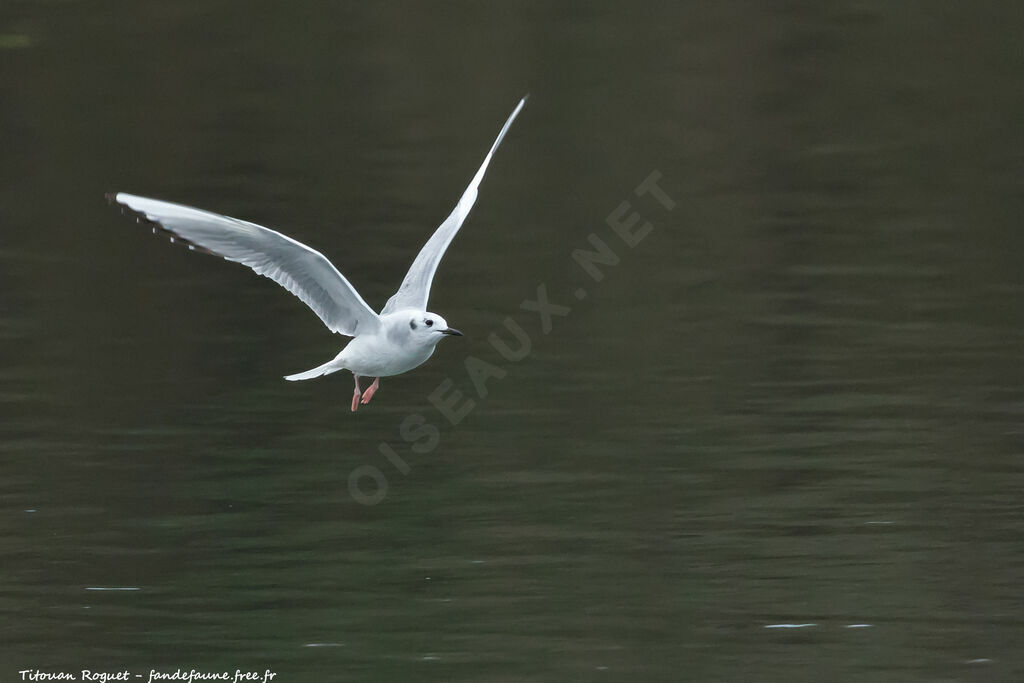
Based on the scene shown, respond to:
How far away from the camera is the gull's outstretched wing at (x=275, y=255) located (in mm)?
8875

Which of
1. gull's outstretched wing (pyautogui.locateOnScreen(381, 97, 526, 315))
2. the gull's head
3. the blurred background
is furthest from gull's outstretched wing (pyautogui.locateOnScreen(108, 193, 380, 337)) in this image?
the blurred background

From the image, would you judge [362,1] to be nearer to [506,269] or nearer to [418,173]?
[418,173]

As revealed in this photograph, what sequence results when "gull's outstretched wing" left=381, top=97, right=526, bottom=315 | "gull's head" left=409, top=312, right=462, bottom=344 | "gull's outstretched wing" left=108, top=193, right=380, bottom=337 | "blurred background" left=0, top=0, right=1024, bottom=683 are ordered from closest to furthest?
"gull's outstretched wing" left=108, top=193, right=380, bottom=337 → "gull's head" left=409, top=312, right=462, bottom=344 → "blurred background" left=0, top=0, right=1024, bottom=683 → "gull's outstretched wing" left=381, top=97, right=526, bottom=315

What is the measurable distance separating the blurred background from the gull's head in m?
1.51

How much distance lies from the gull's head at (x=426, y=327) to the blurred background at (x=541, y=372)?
1.51m

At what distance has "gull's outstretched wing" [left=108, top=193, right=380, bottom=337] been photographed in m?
8.88

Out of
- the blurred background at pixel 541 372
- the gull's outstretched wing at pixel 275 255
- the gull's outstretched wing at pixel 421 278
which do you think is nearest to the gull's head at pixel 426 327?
the gull's outstretched wing at pixel 275 255

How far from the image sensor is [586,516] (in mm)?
10859

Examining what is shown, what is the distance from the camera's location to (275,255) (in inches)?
364

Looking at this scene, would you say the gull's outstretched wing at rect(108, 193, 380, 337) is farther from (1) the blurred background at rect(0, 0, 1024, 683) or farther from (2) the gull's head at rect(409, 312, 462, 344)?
(1) the blurred background at rect(0, 0, 1024, 683)

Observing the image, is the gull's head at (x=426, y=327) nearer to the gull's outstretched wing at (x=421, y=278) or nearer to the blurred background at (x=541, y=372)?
the gull's outstretched wing at (x=421, y=278)

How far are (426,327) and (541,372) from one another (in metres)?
4.11

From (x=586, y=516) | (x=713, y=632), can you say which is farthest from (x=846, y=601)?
(x=586, y=516)

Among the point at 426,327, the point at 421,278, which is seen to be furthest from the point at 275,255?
the point at 421,278
